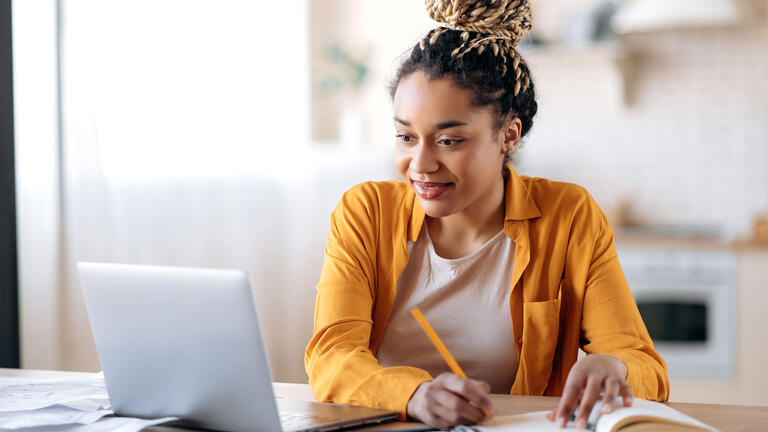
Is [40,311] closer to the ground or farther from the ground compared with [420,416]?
→ closer to the ground

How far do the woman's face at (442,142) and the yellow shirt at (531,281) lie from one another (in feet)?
0.39

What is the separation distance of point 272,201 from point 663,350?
6.21 ft

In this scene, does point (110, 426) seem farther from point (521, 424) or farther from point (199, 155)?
point (199, 155)

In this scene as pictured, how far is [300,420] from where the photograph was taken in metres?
0.96

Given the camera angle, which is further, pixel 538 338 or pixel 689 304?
pixel 689 304

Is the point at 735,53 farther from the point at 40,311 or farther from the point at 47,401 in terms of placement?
the point at 47,401

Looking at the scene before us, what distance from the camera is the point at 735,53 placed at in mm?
3859

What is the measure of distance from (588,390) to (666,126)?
10.8 feet

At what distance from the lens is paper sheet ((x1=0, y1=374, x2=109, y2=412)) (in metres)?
1.04

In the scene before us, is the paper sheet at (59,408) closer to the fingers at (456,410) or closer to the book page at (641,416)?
the fingers at (456,410)

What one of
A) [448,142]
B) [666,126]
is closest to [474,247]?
[448,142]

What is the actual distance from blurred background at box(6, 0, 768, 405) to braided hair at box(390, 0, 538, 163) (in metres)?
1.36

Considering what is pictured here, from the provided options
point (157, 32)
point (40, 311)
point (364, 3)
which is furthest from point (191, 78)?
point (364, 3)

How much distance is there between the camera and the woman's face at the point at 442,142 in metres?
1.34
